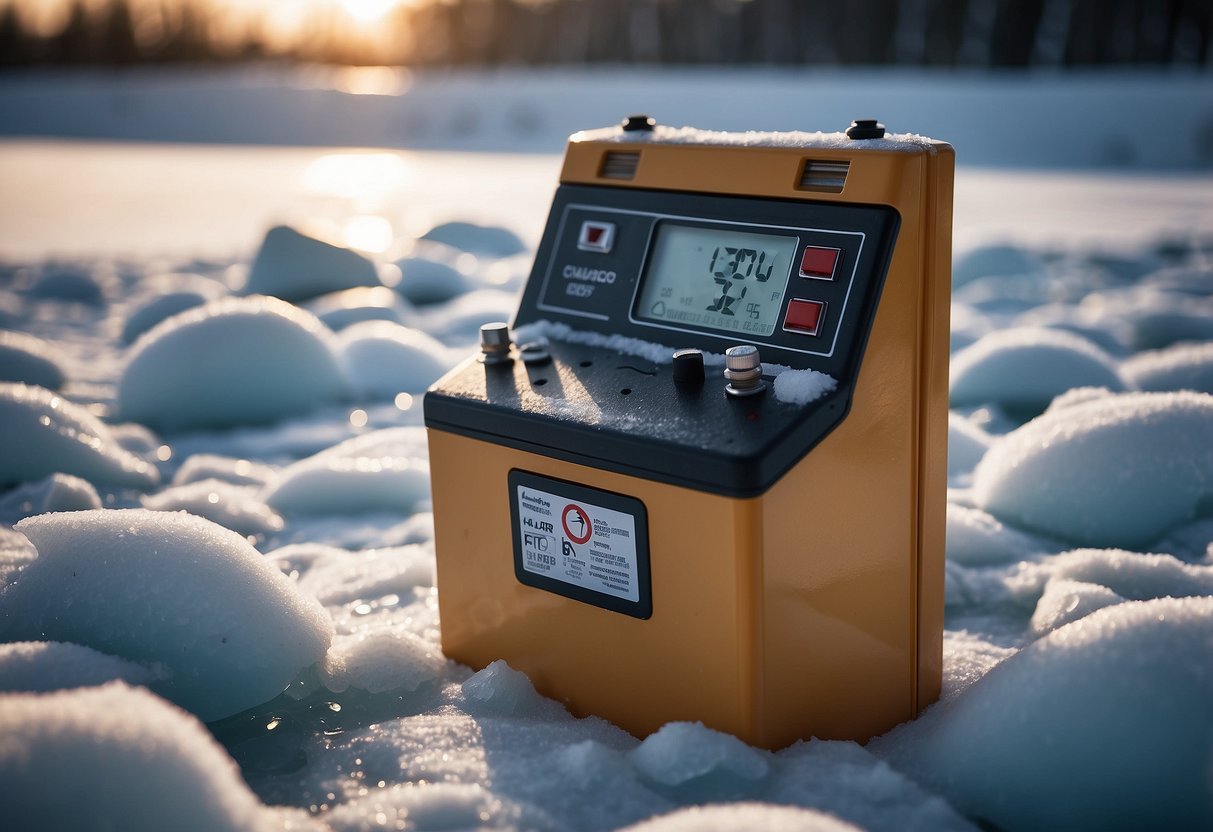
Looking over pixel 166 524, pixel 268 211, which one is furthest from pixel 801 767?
pixel 268 211

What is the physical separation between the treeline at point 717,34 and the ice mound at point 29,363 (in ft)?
24.4

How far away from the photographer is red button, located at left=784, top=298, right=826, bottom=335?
1102 mm

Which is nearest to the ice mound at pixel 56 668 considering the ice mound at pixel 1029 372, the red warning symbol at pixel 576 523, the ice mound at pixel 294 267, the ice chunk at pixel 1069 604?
the red warning symbol at pixel 576 523

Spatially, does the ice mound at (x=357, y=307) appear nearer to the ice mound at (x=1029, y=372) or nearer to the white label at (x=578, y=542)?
the ice mound at (x=1029, y=372)

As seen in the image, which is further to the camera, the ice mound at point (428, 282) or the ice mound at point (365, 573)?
the ice mound at point (428, 282)

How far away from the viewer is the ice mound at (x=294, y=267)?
3.45 metres

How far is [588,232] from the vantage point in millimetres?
1315

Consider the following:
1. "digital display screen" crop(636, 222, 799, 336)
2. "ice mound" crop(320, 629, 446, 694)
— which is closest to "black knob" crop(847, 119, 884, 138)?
"digital display screen" crop(636, 222, 799, 336)

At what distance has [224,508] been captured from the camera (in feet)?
6.13

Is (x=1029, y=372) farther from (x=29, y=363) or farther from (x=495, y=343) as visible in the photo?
(x=29, y=363)

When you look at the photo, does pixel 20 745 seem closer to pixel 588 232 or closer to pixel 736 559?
pixel 736 559

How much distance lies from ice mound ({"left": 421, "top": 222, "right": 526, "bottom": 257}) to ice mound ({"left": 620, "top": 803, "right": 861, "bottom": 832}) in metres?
3.64

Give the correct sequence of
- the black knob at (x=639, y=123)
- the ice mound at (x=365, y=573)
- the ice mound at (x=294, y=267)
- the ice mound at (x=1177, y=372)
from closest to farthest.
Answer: the black knob at (x=639, y=123), the ice mound at (x=365, y=573), the ice mound at (x=1177, y=372), the ice mound at (x=294, y=267)

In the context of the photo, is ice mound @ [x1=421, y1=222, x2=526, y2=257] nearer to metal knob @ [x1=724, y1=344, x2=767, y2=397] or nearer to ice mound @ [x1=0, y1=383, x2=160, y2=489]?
ice mound @ [x1=0, y1=383, x2=160, y2=489]
